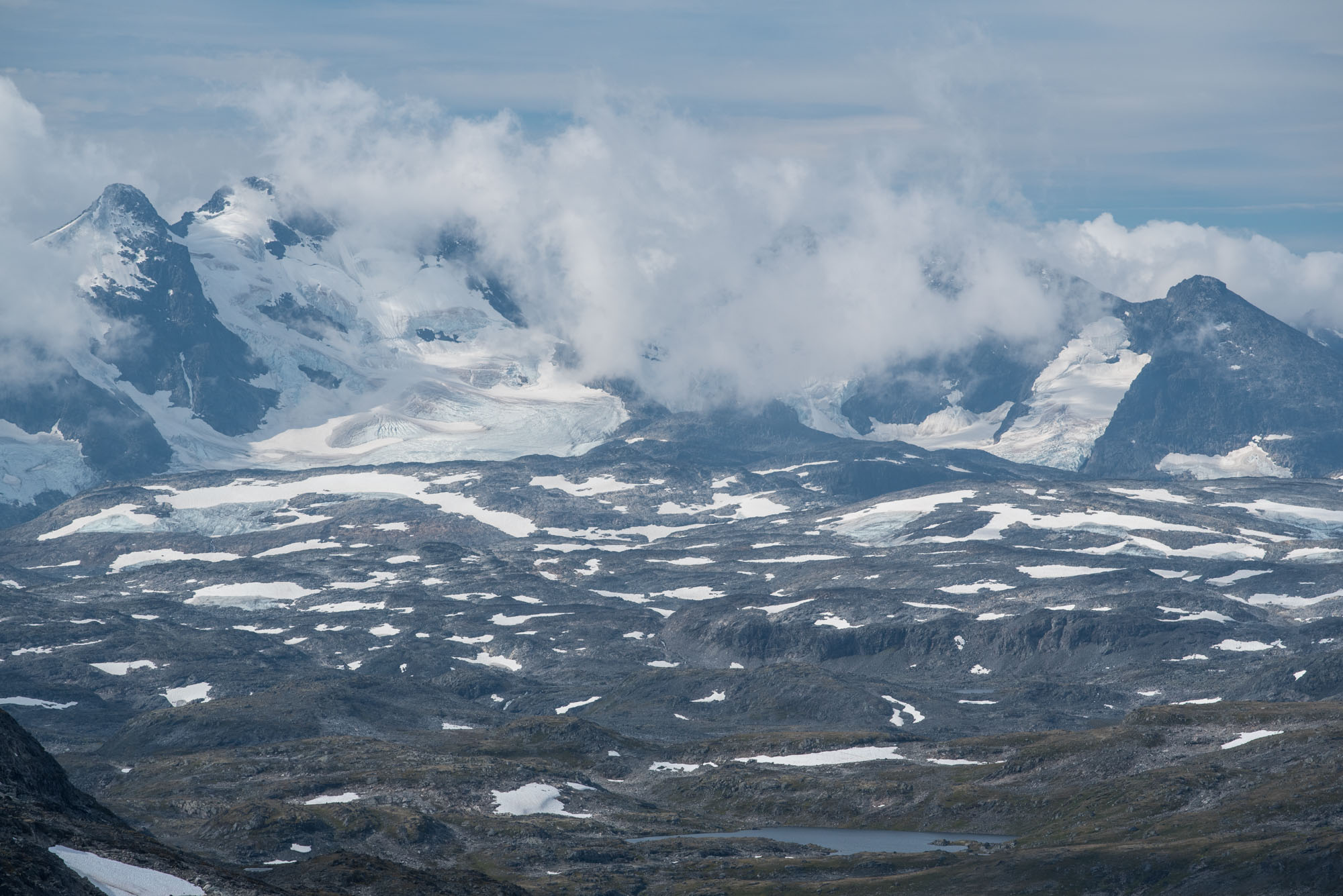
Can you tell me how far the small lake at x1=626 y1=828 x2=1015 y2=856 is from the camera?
175000 mm

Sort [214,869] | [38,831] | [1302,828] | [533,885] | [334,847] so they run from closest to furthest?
1. [38,831]
2. [214,869]
3. [1302,828]
4. [533,885]
5. [334,847]

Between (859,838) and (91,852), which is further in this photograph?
(859,838)

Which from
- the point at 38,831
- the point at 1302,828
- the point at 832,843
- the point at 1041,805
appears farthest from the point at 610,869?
the point at 38,831

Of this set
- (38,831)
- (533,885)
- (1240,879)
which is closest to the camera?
(38,831)

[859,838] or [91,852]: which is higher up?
[91,852]

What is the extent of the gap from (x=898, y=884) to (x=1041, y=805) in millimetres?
41496

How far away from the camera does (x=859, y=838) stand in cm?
18488

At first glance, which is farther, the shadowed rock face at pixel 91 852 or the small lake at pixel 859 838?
the small lake at pixel 859 838

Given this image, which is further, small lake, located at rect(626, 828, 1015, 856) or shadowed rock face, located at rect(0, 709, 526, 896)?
small lake, located at rect(626, 828, 1015, 856)

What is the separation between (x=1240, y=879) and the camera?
131m

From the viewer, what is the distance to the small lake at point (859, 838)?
17500cm

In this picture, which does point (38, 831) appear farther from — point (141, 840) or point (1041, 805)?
point (1041, 805)

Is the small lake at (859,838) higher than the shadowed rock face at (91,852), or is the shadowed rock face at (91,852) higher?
the shadowed rock face at (91,852)

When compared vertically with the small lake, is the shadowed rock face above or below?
above
